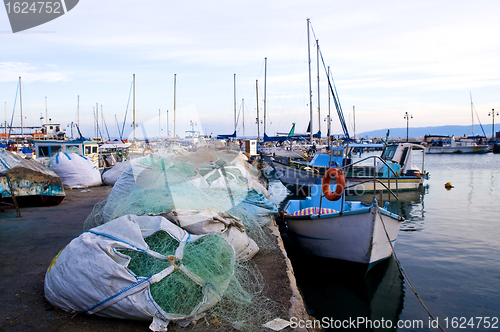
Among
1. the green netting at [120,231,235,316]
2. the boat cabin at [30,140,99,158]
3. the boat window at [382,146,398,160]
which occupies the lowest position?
the green netting at [120,231,235,316]

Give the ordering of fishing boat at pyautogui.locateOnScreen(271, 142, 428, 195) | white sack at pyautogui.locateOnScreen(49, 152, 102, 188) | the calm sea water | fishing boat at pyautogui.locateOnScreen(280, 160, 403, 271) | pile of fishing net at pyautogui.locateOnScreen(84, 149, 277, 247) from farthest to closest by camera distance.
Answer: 1. fishing boat at pyautogui.locateOnScreen(271, 142, 428, 195)
2. white sack at pyautogui.locateOnScreen(49, 152, 102, 188)
3. fishing boat at pyautogui.locateOnScreen(280, 160, 403, 271)
4. the calm sea water
5. pile of fishing net at pyautogui.locateOnScreen(84, 149, 277, 247)

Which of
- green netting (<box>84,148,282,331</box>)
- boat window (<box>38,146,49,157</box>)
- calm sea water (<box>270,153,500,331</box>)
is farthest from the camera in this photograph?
boat window (<box>38,146,49,157</box>)

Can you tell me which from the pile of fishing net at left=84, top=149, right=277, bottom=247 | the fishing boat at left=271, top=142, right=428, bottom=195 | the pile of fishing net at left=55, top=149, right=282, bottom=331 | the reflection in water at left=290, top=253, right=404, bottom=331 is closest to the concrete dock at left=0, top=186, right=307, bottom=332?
the pile of fishing net at left=55, top=149, right=282, bottom=331

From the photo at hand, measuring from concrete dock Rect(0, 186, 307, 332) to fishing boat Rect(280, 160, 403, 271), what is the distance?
33.5 inches

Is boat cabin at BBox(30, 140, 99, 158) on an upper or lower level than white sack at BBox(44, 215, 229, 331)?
upper

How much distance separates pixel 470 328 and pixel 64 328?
18.5 ft

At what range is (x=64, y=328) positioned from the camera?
10.5ft

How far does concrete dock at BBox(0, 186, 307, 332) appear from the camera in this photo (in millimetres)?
3289

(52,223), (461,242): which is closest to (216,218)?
(52,223)

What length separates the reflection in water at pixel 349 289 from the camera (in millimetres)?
5648

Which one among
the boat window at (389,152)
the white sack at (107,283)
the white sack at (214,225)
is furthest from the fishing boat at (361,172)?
the white sack at (107,283)

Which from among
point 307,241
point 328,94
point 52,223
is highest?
point 328,94

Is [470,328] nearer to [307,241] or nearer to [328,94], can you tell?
[307,241]

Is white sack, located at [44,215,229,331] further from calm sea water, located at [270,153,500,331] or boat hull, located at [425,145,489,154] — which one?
boat hull, located at [425,145,489,154]
